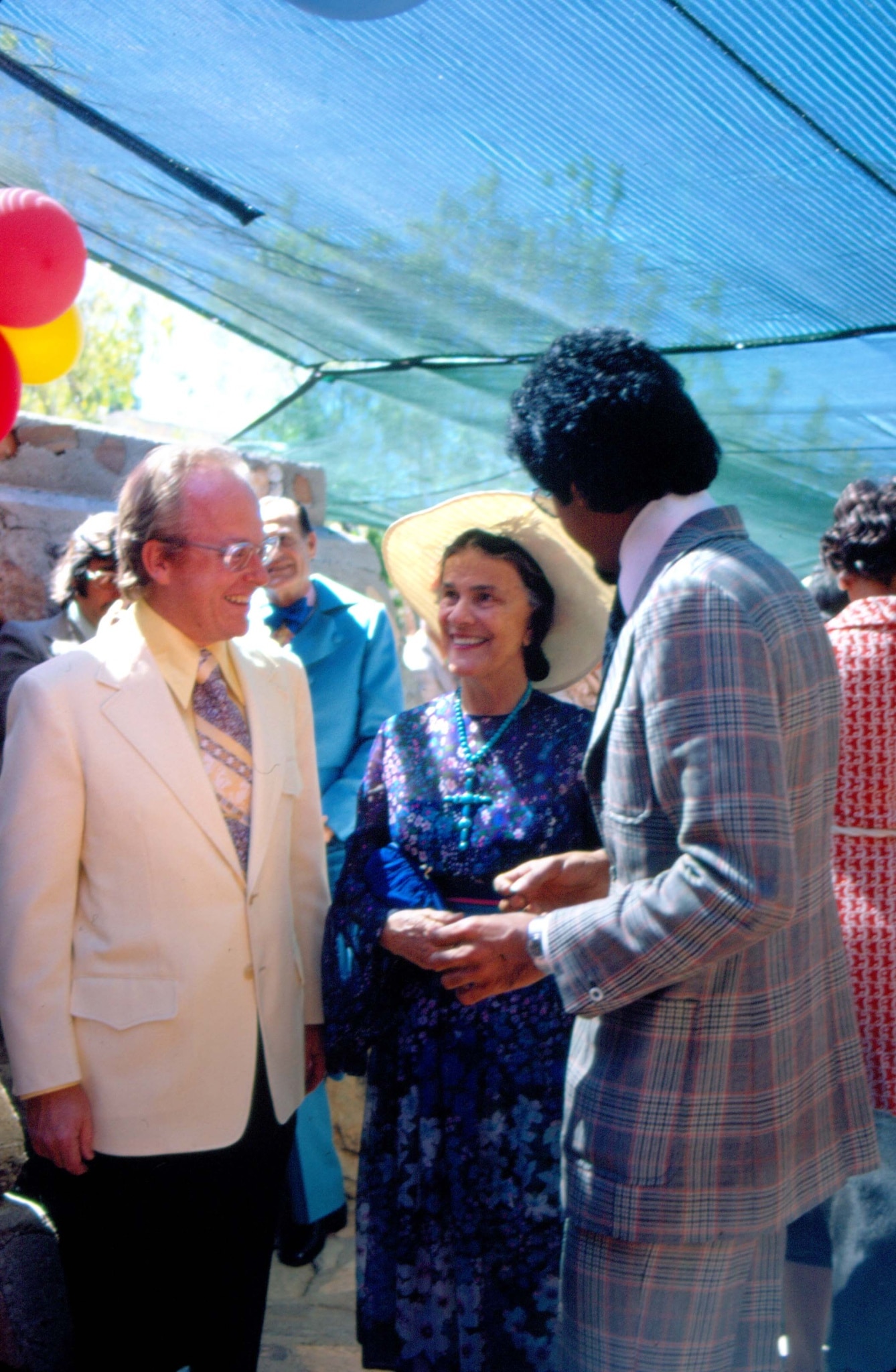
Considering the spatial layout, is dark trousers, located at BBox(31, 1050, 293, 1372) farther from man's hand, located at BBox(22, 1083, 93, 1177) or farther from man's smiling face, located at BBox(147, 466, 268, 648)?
man's smiling face, located at BBox(147, 466, 268, 648)

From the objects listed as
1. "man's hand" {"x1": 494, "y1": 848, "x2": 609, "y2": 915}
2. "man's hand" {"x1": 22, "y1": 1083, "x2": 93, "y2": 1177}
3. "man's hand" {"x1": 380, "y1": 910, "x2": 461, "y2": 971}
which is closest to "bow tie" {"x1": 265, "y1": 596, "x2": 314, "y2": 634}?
"man's hand" {"x1": 380, "y1": 910, "x2": 461, "y2": 971}

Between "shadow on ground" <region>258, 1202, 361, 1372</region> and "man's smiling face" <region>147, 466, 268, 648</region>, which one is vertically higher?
"man's smiling face" <region>147, 466, 268, 648</region>

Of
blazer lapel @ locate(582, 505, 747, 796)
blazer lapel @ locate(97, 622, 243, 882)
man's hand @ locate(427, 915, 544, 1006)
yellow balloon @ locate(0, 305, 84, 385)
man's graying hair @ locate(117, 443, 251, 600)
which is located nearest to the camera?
blazer lapel @ locate(582, 505, 747, 796)

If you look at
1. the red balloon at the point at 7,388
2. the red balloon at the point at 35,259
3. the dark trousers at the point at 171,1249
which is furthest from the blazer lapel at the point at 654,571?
the red balloon at the point at 35,259

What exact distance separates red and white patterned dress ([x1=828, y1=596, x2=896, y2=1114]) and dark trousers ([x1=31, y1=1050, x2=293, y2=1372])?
127 cm

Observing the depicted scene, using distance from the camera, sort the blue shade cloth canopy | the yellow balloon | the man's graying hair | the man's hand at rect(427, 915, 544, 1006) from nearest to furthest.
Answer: the man's hand at rect(427, 915, 544, 1006), the man's graying hair, the blue shade cloth canopy, the yellow balloon

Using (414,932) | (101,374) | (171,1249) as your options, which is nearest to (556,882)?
(414,932)

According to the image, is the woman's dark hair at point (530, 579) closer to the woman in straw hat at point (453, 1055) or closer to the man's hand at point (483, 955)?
the woman in straw hat at point (453, 1055)

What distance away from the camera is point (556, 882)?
218 cm

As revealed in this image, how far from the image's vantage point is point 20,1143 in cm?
258

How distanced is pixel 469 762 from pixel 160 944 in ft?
2.53

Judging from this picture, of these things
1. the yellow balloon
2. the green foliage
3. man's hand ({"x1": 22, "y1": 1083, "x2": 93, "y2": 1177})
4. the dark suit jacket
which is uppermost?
the green foliage

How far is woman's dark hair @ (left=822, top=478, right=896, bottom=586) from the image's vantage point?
2791mm

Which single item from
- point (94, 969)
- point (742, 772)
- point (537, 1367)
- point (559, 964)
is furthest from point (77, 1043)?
point (742, 772)
